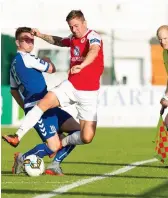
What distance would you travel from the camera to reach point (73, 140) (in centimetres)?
1207

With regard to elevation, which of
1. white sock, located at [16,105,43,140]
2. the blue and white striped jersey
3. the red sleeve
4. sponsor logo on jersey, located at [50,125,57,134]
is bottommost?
sponsor logo on jersey, located at [50,125,57,134]

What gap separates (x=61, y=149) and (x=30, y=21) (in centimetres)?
2701

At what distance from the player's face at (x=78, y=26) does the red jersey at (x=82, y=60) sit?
7cm

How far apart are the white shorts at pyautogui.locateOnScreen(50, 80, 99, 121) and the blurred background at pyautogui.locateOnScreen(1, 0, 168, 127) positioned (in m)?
16.3

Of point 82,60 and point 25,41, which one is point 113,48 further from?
point 82,60

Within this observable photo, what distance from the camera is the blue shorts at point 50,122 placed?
39.8ft

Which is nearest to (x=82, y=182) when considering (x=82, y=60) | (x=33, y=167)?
(x=33, y=167)

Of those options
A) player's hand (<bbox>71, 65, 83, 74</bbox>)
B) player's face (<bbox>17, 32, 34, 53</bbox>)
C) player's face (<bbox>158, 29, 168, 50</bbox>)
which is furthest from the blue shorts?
player's face (<bbox>158, 29, 168, 50</bbox>)

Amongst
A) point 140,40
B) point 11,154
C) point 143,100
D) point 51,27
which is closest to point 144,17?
point 140,40

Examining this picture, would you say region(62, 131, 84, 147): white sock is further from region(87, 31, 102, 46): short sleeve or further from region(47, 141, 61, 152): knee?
region(87, 31, 102, 46): short sleeve

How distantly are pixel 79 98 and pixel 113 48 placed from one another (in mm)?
27409

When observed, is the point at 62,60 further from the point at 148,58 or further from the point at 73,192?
the point at 73,192

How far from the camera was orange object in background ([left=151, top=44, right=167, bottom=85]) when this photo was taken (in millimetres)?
40438

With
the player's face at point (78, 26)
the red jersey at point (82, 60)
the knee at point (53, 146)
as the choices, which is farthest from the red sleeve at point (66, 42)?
the knee at point (53, 146)
